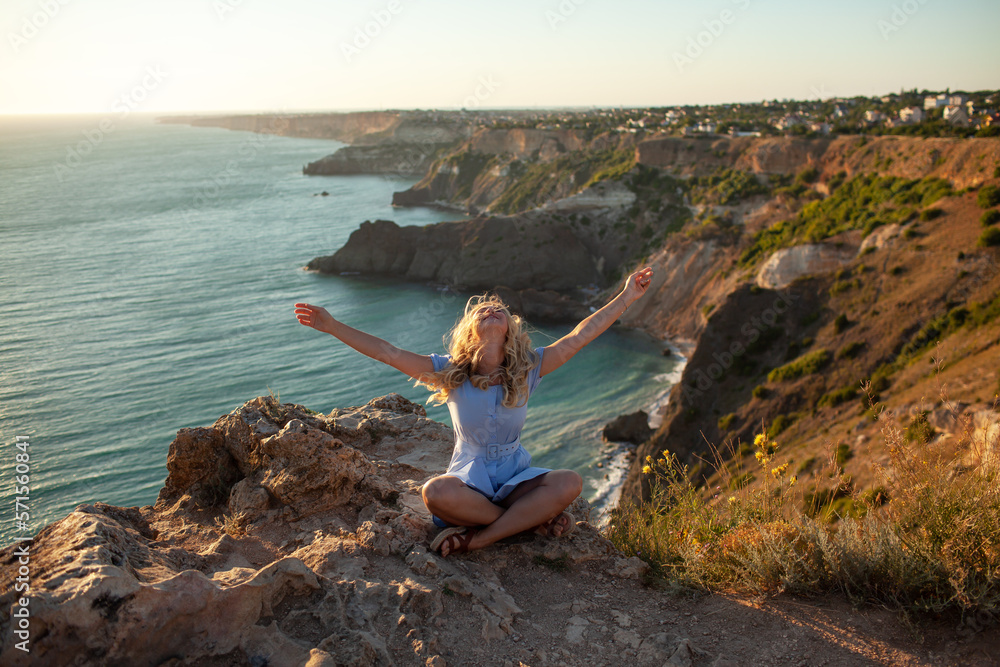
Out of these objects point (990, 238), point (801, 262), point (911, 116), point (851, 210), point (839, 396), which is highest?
point (911, 116)

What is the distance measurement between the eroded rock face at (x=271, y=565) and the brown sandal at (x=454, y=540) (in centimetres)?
9

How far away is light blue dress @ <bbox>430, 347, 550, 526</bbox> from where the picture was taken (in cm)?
429

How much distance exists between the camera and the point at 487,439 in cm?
440

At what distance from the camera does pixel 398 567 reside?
4117 millimetres

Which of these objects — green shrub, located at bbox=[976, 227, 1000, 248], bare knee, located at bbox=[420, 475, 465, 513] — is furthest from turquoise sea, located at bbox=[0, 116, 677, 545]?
green shrub, located at bbox=[976, 227, 1000, 248]

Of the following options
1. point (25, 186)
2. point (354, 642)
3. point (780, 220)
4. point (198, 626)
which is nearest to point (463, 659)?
point (354, 642)

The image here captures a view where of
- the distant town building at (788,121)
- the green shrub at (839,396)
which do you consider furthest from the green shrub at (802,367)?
the distant town building at (788,121)

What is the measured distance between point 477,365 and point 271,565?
181 centimetres

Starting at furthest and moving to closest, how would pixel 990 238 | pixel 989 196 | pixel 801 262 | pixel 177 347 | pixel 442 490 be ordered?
pixel 177 347
pixel 801 262
pixel 989 196
pixel 990 238
pixel 442 490

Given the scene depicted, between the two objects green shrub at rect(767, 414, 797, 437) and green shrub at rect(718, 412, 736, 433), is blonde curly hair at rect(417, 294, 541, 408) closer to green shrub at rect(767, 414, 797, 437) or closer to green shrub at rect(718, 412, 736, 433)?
green shrub at rect(767, 414, 797, 437)

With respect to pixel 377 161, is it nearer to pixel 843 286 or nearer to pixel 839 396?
pixel 843 286

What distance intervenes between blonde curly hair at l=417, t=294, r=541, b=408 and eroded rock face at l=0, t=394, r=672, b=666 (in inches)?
44.9

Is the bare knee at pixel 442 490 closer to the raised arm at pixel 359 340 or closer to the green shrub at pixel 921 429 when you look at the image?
the raised arm at pixel 359 340

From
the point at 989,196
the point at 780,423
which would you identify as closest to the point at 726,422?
the point at 780,423
